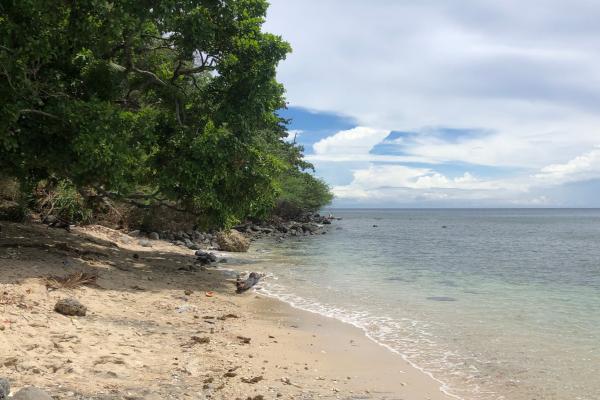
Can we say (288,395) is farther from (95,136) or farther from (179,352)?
(95,136)

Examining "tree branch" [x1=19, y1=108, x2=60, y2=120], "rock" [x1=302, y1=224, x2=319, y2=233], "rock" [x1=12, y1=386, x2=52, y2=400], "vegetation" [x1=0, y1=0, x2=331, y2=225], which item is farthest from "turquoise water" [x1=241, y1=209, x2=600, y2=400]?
"rock" [x1=302, y1=224, x2=319, y2=233]

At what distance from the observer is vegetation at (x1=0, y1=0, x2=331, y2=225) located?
980 centimetres

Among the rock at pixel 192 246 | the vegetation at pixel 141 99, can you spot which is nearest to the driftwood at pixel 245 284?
the vegetation at pixel 141 99

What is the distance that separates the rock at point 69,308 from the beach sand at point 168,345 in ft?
0.38

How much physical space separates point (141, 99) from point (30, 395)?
13.2 meters

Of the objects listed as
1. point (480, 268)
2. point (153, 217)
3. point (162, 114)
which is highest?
point (162, 114)

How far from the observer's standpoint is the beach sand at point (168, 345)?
5.42 m

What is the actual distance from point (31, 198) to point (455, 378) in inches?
629

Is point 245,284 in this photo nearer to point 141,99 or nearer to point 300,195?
point 141,99

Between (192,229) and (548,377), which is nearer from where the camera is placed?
→ (548,377)

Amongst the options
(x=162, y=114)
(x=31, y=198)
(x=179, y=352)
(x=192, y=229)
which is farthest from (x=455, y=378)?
(x=192, y=229)

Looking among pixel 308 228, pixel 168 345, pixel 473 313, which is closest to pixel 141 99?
pixel 168 345

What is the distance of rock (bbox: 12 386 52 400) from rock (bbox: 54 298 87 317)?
321cm

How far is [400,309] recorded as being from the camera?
478 inches
